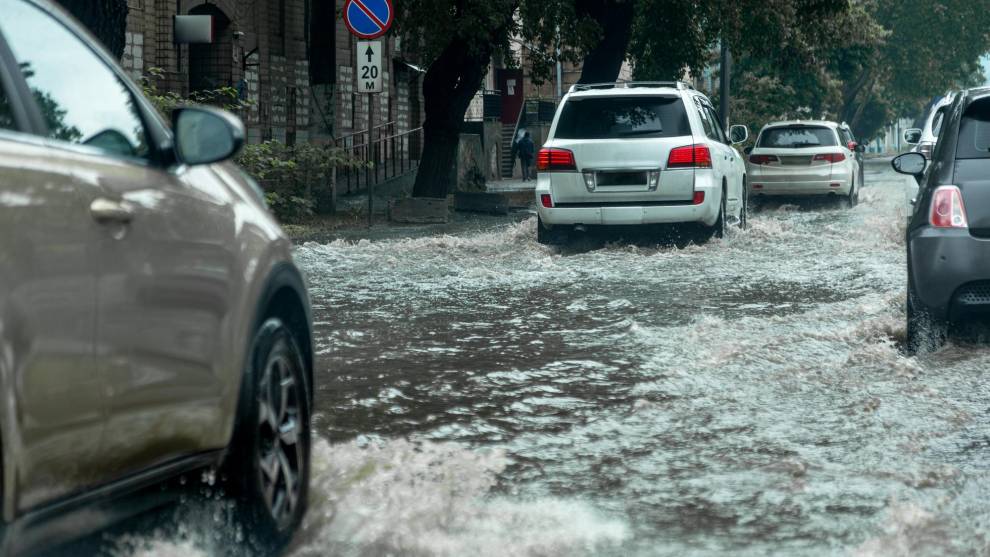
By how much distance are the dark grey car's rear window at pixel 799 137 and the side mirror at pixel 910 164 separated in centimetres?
1775

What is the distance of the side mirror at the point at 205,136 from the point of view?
414cm

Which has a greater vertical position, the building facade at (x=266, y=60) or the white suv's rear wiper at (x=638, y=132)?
the building facade at (x=266, y=60)

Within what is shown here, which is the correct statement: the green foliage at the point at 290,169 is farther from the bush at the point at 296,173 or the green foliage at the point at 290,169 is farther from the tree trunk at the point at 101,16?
the tree trunk at the point at 101,16

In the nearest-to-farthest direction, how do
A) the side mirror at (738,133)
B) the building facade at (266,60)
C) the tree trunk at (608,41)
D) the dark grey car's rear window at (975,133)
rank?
the dark grey car's rear window at (975,133) < the side mirror at (738,133) < the building facade at (266,60) < the tree trunk at (608,41)

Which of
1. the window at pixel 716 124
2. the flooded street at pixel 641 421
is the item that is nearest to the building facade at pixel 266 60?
the window at pixel 716 124

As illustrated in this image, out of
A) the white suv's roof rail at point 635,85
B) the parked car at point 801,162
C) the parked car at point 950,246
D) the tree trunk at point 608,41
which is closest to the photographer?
the parked car at point 950,246

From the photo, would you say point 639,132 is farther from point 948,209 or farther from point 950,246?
point 950,246

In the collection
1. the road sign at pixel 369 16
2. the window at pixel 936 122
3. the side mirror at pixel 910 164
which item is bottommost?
the side mirror at pixel 910 164

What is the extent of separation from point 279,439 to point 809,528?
155cm

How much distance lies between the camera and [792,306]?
10.9 m

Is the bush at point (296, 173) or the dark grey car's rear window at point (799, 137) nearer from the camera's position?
the bush at point (296, 173)

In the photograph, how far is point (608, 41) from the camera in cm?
2748

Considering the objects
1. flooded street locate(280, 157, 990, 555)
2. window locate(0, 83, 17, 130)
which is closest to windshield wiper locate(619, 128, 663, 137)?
flooded street locate(280, 157, 990, 555)

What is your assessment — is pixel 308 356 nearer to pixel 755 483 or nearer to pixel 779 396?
pixel 755 483
